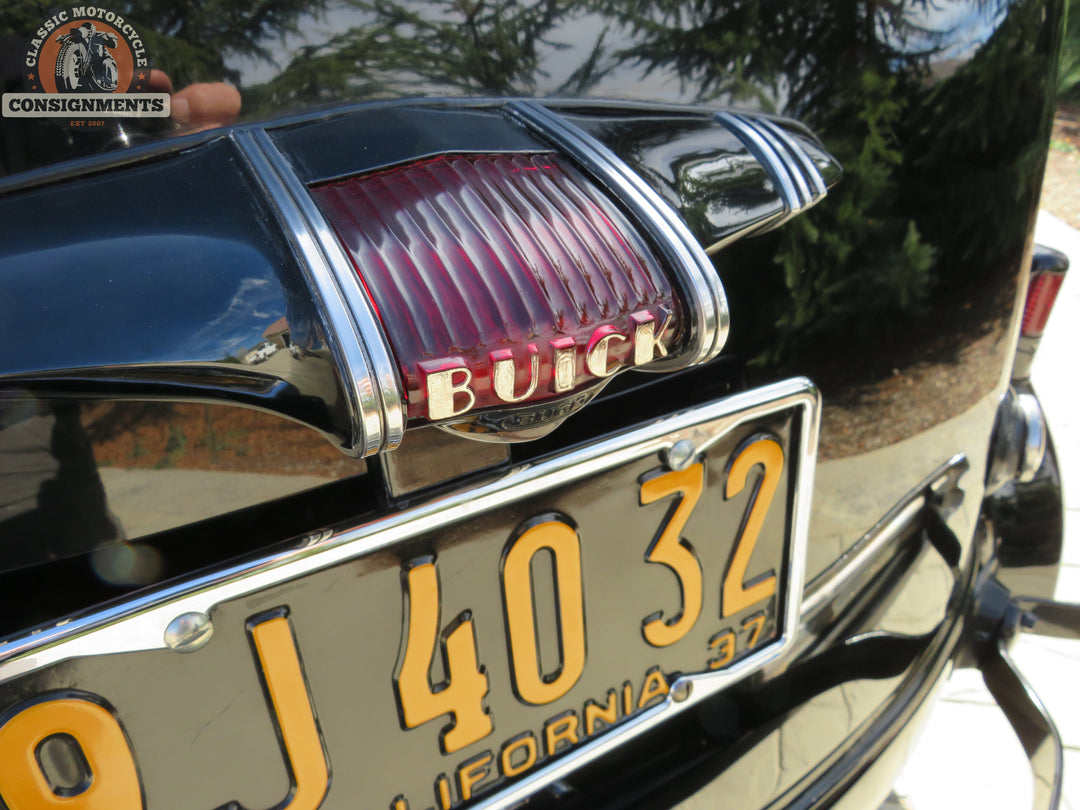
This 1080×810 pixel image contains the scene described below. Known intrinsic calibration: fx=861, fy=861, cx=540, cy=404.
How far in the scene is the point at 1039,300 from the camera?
1.79 metres

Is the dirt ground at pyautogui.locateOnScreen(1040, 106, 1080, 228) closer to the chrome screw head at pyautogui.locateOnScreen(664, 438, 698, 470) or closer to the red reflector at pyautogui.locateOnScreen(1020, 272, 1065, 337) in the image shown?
the red reflector at pyautogui.locateOnScreen(1020, 272, 1065, 337)

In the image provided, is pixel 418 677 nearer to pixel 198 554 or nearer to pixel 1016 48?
pixel 198 554

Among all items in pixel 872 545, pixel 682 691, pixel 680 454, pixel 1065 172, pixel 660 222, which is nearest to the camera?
pixel 660 222

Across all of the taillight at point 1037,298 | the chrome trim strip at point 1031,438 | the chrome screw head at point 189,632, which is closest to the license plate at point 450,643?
the chrome screw head at point 189,632

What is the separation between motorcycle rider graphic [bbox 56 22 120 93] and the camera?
0.65 m

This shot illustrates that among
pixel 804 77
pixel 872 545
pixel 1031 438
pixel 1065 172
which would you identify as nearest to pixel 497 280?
pixel 804 77

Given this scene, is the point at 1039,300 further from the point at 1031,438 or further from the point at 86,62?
the point at 86,62

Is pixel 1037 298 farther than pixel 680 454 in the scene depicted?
Yes

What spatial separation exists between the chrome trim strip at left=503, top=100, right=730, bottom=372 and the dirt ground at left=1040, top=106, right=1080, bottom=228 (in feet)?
20.3

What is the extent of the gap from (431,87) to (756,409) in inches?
18.6

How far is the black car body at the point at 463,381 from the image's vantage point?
636 millimetres

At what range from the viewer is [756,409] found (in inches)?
37.0

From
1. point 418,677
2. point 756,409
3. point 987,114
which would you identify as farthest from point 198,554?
point 987,114

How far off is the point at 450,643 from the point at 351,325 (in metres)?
0.35
